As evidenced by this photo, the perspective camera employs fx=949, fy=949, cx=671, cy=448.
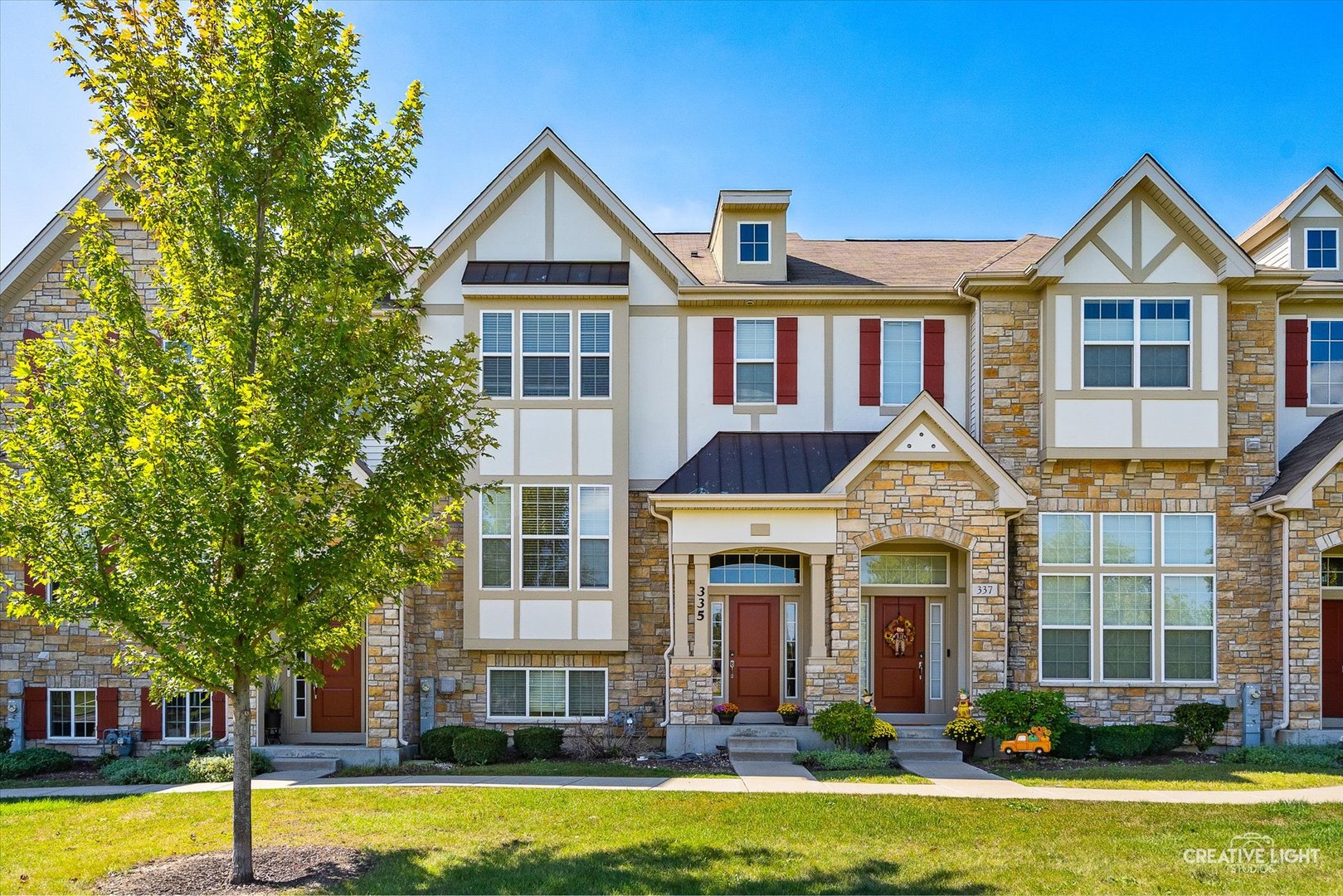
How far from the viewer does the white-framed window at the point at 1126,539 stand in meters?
16.4

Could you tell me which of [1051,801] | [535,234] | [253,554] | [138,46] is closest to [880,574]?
[1051,801]

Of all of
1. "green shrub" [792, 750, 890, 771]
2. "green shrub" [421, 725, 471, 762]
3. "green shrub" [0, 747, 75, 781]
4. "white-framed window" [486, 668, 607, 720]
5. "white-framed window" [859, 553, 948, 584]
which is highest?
"white-framed window" [859, 553, 948, 584]

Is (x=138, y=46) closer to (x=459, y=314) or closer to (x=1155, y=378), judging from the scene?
(x=459, y=314)

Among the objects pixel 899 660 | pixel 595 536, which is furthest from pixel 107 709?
pixel 899 660

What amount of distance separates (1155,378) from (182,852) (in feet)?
51.1

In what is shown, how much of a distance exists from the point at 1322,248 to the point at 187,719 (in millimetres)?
22092

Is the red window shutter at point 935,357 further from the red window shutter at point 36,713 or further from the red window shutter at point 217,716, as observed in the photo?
the red window shutter at point 36,713

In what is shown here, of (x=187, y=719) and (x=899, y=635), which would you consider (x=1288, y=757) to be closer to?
(x=899, y=635)

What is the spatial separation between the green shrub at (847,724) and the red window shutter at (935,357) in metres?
5.88

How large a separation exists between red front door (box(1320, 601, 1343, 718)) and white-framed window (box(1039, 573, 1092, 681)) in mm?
4320

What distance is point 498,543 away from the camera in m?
16.4

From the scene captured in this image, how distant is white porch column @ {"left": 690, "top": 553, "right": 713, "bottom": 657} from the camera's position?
51.3ft

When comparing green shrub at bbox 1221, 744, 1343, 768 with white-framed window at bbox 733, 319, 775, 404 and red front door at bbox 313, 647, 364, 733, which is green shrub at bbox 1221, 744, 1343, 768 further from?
red front door at bbox 313, 647, 364, 733

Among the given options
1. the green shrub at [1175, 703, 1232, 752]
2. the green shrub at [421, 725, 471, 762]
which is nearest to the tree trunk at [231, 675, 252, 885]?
the green shrub at [421, 725, 471, 762]
